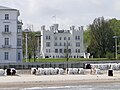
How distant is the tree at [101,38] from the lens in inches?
4978

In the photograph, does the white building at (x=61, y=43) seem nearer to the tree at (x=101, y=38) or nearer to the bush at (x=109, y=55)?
the tree at (x=101, y=38)

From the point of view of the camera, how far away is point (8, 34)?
262ft

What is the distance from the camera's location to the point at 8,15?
80250 millimetres

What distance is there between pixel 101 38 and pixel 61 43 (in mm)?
23878

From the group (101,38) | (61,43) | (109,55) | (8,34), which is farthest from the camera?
(61,43)

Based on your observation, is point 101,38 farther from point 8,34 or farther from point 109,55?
point 8,34

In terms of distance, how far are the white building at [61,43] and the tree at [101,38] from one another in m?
16.2

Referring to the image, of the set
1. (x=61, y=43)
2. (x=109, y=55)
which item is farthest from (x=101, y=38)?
(x=61, y=43)

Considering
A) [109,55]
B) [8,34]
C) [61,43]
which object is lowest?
[109,55]

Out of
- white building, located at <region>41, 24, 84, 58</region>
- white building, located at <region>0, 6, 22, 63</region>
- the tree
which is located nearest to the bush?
the tree

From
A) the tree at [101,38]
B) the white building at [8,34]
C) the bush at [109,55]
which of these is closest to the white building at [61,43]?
the tree at [101,38]

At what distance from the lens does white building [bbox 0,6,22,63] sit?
79.8 m

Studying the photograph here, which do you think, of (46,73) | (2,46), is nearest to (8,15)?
(2,46)

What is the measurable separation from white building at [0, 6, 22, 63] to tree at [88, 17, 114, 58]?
51.1 meters
